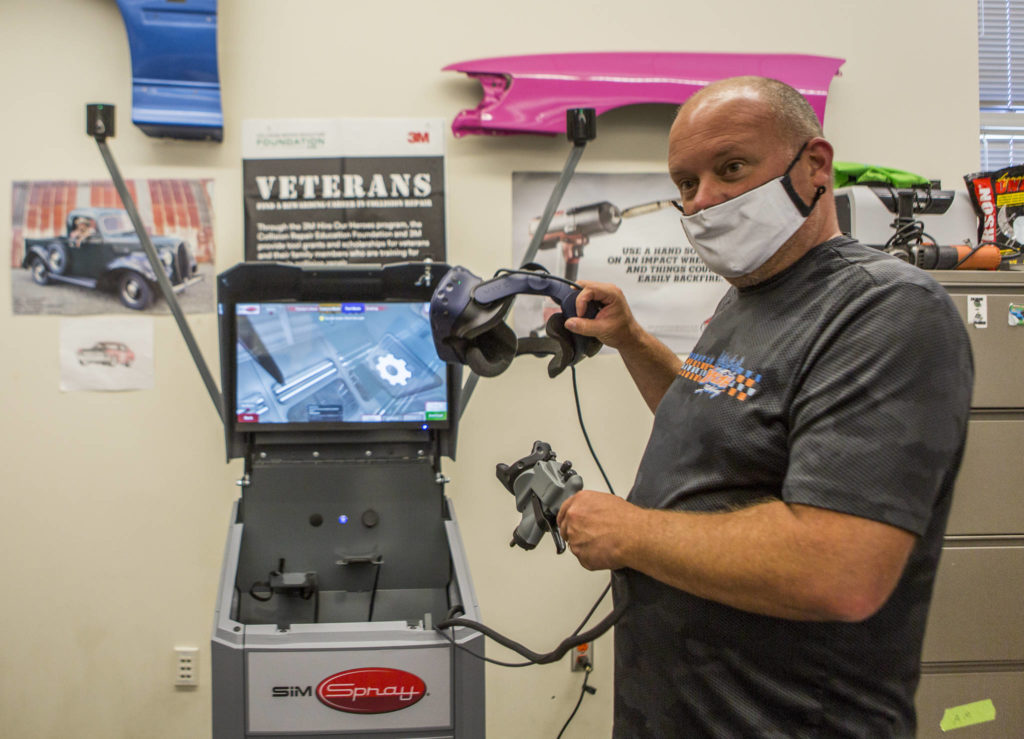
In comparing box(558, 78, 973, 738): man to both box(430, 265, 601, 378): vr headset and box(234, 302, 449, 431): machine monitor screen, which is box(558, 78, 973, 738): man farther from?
box(234, 302, 449, 431): machine monitor screen

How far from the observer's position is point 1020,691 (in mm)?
1747

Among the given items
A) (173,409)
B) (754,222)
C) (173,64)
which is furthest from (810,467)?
(173,64)

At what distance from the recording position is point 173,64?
6.64 feet

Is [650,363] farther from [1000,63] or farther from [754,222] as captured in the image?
[1000,63]

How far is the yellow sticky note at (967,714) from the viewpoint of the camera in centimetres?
174

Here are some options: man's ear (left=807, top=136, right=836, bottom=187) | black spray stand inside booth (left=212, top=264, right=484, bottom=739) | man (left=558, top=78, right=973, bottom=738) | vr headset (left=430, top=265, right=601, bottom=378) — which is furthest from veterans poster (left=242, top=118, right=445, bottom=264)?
man's ear (left=807, top=136, right=836, bottom=187)

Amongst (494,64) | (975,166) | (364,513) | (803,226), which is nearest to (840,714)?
(803,226)

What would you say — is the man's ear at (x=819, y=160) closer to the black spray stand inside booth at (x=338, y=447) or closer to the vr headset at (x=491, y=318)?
the vr headset at (x=491, y=318)

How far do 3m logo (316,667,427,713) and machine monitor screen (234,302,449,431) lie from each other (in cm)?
58

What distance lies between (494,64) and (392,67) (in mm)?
330

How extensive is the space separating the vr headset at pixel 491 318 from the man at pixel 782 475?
0.78 feet

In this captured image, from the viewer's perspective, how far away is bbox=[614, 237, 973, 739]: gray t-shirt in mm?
730

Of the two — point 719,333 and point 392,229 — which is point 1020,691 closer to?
point 719,333

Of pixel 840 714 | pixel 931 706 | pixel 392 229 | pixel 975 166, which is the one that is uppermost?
pixel 975 166
